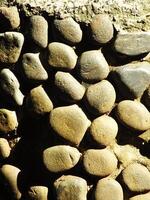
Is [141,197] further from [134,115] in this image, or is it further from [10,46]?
[10,46]

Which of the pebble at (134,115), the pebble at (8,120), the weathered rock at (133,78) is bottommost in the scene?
the pebble at (8,120)

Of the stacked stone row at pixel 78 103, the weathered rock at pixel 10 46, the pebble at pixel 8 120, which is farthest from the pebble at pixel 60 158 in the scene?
the weathered rock at pixel 10 46

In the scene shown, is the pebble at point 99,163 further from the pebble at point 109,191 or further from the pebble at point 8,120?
the pebble at point 8,120

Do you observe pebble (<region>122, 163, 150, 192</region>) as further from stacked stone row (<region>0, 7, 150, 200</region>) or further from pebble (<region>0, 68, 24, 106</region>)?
pebble (<region>0, 68, 24, 106</region>)

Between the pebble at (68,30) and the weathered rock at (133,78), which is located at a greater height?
the pebble at (68,30)

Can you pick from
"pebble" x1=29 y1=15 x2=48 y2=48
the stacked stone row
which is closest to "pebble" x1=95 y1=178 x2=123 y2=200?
the stacked stone row
